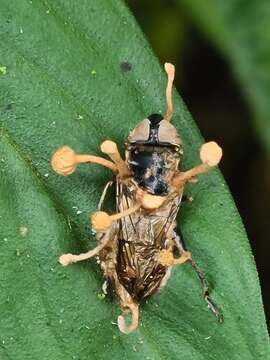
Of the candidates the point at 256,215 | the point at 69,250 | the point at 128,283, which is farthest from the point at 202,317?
the point at 256,215

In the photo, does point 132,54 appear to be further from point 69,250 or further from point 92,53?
point 69,250

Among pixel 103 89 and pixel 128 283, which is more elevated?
pixel 103 89

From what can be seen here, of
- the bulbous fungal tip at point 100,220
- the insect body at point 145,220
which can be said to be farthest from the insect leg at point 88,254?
the bulbous fungal tip at point 100,220

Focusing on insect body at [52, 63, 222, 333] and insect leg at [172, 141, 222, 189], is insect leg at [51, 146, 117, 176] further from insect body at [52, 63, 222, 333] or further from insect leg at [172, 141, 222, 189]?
insect leg at [172, 141, 222, 189]

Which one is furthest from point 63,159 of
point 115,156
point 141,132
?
point 141,132

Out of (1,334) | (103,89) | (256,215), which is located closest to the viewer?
(1,334)

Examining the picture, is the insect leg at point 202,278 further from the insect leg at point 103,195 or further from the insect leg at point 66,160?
the insect leg at point 66,160
